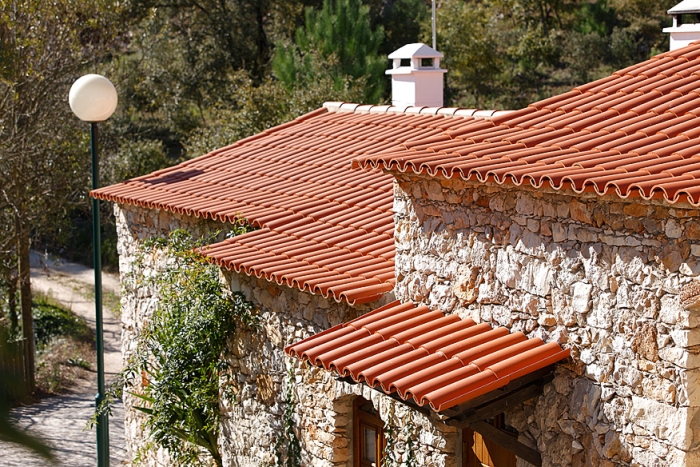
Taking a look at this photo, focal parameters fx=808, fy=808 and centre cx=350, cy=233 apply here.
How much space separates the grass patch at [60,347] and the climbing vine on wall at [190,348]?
326 inches

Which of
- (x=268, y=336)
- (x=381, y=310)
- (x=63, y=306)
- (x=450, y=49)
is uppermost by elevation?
(x=450, y=49)

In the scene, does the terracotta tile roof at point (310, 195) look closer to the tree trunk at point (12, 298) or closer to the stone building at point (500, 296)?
the stone building at point (500, 296)

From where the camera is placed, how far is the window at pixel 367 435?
6.30m

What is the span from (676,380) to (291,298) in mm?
3663

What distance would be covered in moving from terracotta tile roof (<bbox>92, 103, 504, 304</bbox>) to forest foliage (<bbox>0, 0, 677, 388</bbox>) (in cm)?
543

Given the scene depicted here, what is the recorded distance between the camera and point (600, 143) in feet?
16.1

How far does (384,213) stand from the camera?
23.9 feet

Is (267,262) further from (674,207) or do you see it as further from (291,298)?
(674,207)

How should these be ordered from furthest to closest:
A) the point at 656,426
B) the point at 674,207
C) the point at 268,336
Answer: the point at 268,336
the point at 656,426
the point at 674,207

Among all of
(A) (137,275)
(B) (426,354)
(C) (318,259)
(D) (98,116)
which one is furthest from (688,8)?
(A) (137,275)

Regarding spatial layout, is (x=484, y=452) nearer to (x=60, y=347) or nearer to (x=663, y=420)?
(x=663, y=420)

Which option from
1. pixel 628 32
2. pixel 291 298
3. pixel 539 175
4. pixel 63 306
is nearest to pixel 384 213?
pixel 291 298

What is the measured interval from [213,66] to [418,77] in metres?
15.3

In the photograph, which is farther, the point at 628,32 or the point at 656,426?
the point at 628,32
